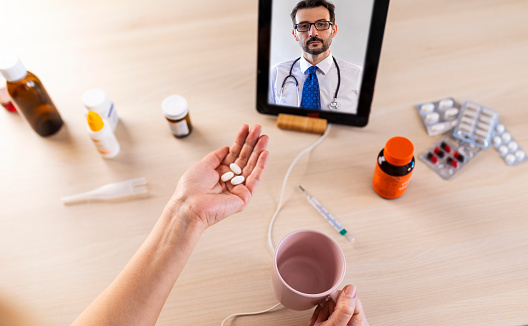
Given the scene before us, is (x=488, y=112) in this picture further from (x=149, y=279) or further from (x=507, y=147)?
(x=149, y=279)

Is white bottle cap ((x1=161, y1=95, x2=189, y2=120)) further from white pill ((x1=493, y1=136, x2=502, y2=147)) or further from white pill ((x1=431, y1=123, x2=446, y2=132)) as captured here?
white pill ((x1=493, y1=136, x2=502, y2=147))

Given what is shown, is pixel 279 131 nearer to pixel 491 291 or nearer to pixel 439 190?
pixel 439 190

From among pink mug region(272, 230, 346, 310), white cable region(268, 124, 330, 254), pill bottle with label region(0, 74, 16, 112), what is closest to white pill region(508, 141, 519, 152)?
white cable region(268, 124, 330, 254)

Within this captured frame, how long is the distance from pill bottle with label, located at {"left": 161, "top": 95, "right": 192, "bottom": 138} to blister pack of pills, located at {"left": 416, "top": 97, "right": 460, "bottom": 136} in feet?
1.72

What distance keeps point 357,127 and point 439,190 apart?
0.22 metres

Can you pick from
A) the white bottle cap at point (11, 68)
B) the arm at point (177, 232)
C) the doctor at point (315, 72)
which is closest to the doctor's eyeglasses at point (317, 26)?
the doctor at point (315, 72)

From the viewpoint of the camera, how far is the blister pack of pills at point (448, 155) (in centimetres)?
86

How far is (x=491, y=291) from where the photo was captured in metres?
0.72

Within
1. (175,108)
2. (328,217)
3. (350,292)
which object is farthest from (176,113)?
(350,292)

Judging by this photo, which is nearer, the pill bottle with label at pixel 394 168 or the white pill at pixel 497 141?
the pill bottle with label at pixel 394 168

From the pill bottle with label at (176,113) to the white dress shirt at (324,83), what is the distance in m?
0.19

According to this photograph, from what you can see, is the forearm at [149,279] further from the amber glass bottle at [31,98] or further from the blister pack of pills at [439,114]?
the blister pack of pills at [439,114]

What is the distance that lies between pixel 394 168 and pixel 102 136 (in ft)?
1.88

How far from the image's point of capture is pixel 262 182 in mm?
857
